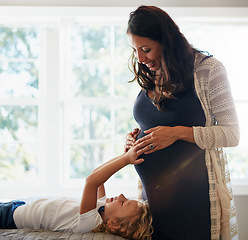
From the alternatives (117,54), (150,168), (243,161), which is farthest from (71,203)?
(243,161)

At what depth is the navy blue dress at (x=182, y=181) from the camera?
1534mm

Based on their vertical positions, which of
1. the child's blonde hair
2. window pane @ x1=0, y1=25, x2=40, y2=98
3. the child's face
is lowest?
the child's blonde hair

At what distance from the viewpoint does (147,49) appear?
159 centimetres

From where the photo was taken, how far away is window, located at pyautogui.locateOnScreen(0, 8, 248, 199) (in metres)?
2.92

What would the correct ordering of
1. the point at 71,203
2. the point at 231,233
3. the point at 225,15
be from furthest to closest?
the point at 225,15 < the point at 71,203 < the point at 231,233

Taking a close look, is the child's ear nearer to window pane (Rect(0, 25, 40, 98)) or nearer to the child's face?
the child's face

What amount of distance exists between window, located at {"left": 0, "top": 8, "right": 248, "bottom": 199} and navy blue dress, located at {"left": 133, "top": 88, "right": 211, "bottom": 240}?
1.34 m

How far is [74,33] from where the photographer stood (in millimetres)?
2973

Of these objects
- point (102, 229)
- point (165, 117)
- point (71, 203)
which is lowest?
point (102, 229)

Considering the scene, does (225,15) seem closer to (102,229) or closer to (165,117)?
(165,117)

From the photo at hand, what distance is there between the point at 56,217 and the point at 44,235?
18 cm

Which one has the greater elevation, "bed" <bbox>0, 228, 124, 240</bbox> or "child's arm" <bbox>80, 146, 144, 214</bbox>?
"child's arm" <bbox>80, 146, 144, 214</bbox>

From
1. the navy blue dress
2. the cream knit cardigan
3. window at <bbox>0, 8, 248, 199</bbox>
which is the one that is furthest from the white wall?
the navy blue dress

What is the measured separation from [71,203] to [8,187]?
4.12 feet
